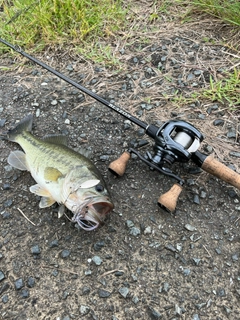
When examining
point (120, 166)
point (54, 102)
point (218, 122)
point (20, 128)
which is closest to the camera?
point (120, 166)

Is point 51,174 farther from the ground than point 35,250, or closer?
farther from the ground

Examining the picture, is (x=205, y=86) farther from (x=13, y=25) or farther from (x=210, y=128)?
(x=13, y=25)

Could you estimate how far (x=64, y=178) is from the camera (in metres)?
3.00

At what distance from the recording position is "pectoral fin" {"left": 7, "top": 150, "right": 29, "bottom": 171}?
3.40 m

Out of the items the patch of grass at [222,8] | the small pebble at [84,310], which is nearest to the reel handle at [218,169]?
the small pebble at [84,310]

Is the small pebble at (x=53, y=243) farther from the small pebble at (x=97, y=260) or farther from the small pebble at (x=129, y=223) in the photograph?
the small pebble at (x=129, y=223)

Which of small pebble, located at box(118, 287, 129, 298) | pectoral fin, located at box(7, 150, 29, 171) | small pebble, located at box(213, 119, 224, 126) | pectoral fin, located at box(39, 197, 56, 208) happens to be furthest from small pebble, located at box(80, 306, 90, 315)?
small pebble, located at box(213, 119, 224, 126)

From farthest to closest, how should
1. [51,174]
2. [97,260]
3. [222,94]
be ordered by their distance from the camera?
1. [222,94]
2. [51,174]
3. [97,260]

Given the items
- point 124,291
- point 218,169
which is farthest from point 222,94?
point 124,291

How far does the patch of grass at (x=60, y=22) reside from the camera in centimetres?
479

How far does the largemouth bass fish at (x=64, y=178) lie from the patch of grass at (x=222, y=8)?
2757 millimetres

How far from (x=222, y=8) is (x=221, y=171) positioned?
2624mm

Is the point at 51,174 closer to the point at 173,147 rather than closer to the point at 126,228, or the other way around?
the point at 126,228

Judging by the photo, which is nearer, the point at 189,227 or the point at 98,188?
the point at 98,188
